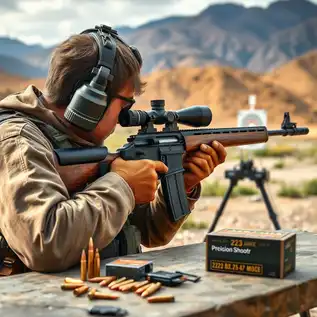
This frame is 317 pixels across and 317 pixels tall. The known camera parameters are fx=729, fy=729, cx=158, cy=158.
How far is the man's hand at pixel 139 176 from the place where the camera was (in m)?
2.94

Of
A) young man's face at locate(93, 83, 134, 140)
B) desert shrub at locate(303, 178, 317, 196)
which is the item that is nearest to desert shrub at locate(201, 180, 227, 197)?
desert shrub at locate(303, 178, 317, 196)

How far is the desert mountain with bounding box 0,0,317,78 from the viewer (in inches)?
2506

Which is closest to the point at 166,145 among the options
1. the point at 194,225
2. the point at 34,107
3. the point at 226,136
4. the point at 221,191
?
the point at 226,136

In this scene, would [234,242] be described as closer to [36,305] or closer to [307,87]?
[36,305]

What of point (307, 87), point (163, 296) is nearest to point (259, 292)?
point (163, 296)

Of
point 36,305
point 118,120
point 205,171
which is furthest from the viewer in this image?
point 205,171

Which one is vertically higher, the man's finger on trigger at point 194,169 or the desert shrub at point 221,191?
the man's finger on trigger at point 194,169

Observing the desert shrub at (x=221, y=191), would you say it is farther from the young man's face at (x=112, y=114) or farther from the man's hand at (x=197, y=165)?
the young man's face at (x=112, y=114)

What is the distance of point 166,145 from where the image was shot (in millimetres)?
3389

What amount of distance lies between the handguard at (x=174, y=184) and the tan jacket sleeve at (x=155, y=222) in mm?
48

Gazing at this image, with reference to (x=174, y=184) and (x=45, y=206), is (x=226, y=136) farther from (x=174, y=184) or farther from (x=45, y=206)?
(x=45, y=206)

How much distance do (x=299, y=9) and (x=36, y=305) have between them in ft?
261

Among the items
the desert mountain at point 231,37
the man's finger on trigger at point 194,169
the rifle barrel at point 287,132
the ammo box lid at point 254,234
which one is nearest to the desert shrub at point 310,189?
the rifle barrel at point 287,132

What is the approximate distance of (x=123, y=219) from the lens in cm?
281
